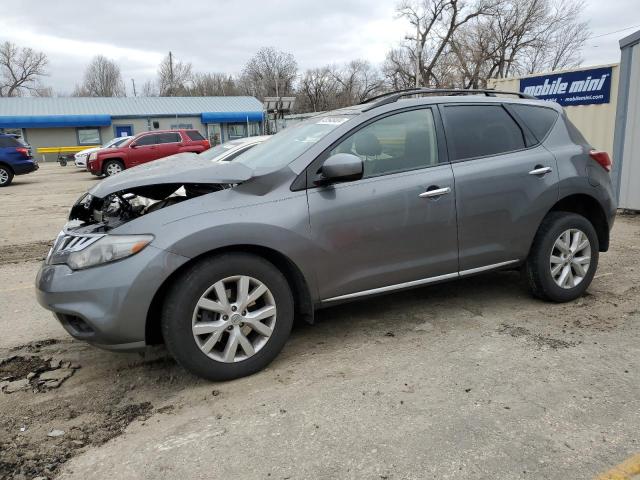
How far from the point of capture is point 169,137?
64.7 ft

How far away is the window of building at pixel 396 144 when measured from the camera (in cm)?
363

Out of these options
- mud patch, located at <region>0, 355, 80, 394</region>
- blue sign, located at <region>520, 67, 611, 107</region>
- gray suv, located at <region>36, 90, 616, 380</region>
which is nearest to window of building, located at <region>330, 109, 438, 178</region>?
gray suv, located at <region>36, 90, 616, 380</region>

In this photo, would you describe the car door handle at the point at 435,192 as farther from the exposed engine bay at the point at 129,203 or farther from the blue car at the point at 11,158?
the blue car at the point at 11,158

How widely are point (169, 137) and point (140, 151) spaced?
124cm

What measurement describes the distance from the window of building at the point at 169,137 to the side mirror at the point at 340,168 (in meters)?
17.5

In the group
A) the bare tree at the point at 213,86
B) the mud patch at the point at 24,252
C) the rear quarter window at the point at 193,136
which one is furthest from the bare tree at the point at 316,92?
the mud patch at the point at 24,252

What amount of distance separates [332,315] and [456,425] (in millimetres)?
1815

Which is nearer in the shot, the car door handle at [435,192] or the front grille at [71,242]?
the front grille at [71,242]

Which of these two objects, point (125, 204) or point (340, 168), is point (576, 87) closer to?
point (340, 168)

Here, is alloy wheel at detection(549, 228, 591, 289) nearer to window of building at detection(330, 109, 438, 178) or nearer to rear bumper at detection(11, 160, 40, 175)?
window of building at detection(330, 109, 438, 178)

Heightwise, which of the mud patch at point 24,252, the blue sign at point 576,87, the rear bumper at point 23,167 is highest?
the blue sign at point 576,87

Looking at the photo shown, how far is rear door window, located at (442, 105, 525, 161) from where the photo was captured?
155 inches

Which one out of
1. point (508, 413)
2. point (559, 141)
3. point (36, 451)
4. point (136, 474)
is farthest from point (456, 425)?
point (559, 141)

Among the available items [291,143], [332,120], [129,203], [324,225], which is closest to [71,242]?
[129,203]
